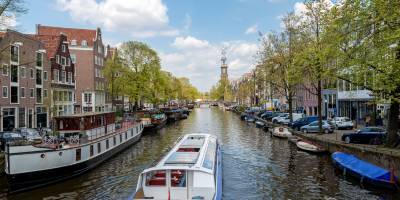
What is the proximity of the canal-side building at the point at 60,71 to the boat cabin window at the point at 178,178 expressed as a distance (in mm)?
51138

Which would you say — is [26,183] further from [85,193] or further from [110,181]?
[110,181]

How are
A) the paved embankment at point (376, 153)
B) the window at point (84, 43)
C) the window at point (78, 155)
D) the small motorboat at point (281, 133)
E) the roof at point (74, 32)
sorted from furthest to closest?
1. the roof at point (74, 32)
2. the window at point (84, 43)
3. the small motorboat at point (281, 133)
4. the window at point (78, 155)
5. the paved embankment at point (376, 153)

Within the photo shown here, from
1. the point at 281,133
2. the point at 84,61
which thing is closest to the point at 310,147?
the point at 281,133

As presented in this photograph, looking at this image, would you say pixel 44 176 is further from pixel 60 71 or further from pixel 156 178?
pixel 60 71

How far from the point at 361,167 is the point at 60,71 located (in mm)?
58207

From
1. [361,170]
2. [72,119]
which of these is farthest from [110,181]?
[361,170]

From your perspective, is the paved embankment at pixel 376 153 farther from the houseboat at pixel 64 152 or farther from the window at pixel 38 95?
the window at pixel 38 95

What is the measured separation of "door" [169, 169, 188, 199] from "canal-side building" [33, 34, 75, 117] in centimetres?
Result: 5127

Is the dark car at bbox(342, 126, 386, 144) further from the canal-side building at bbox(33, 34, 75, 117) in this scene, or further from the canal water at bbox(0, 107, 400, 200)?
the canal-side building at bbox(33, 34, 75, 117)

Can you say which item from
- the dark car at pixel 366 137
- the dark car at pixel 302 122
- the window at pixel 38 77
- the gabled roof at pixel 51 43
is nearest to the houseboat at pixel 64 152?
the dark car at pixel 366 137

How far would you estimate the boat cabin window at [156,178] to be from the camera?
18062 millimetres

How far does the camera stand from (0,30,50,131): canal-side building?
50844 mm

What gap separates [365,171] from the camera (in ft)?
83.2

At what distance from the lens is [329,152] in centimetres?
3728
